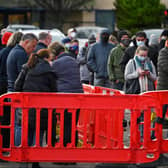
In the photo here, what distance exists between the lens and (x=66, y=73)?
10.3m

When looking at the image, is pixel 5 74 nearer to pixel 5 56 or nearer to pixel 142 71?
pixel 5 56

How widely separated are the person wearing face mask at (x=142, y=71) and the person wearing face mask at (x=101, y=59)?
3.76 meters

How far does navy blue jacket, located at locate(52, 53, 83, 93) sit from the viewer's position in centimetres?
1023

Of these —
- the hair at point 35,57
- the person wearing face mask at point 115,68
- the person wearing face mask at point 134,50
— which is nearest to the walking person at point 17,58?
the hair at point 35,57

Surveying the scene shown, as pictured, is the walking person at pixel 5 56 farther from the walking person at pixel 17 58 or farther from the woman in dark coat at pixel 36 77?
the woman in dark coat at pixel 36 77

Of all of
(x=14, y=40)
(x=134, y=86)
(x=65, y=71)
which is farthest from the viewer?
(x=134, y=86)

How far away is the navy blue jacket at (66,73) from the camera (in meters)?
10.2

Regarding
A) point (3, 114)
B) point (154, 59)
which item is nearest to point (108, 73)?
point (154, 59)

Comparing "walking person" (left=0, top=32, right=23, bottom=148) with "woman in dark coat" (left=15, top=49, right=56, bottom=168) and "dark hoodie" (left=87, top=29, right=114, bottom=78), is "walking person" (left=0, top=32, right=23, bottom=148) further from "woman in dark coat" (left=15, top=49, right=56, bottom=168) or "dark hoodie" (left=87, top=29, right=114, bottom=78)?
"dark hoodie" (left=87, top=29, right=114, bottom=78)

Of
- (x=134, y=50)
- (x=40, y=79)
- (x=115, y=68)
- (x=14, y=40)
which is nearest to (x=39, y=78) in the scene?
(x=40, y=79)

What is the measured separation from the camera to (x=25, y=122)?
30.3ft

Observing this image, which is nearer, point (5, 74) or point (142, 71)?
point (5, 74)

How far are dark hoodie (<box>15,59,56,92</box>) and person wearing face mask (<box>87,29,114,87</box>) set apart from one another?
20.5 feet

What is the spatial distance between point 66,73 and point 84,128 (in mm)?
1272
